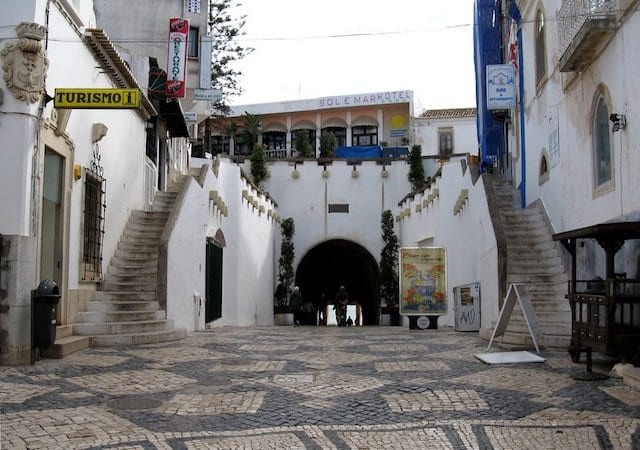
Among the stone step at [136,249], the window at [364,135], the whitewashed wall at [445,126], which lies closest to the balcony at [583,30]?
the stone step at [136,249]

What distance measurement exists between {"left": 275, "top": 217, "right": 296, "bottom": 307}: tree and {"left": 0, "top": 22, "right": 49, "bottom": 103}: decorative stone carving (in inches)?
709

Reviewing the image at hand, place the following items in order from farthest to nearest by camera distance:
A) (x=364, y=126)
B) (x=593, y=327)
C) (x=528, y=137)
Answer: (x=364, y=126) → (x=528, y=137) → (x=593, y=327)

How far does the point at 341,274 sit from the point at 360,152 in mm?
7377

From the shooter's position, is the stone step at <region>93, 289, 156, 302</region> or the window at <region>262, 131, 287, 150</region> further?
the window at <region>262, 131, 287, 150</region>

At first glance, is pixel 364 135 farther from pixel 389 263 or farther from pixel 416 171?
pixel 389 263

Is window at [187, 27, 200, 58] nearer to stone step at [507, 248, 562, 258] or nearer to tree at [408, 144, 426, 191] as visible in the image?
tree at [408, 144, 426, 191]

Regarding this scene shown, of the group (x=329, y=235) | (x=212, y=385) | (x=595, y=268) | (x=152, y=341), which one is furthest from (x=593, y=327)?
(x=329, y=235)

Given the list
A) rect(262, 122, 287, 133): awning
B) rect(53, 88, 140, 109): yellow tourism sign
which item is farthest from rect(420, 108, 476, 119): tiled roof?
rect(53, 88, 140, 109): yellow tourism sign

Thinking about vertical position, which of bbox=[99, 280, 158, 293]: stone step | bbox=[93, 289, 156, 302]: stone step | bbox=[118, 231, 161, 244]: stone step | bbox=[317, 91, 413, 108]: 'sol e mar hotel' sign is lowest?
bbox=[93, 289, 156, 302]: stone step

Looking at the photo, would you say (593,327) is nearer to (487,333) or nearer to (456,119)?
(487,333)

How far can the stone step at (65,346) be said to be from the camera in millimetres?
9305

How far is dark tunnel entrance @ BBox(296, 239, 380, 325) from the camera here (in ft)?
97.8

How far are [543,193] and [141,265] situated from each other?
28.8 feet

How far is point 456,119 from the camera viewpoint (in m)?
41.4
